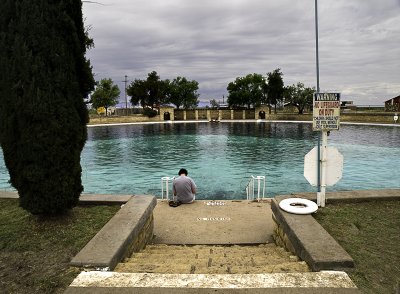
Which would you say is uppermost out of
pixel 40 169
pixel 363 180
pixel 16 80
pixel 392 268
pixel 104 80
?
pixel 104 80

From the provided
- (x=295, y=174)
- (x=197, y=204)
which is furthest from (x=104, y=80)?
(x=197, y=204)

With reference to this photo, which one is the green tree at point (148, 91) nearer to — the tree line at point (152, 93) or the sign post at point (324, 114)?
the tree line at point (152, 93)

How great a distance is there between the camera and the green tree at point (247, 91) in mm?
79312

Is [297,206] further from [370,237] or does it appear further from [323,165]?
[370,237]

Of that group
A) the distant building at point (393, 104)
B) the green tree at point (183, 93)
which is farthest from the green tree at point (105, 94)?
the distant building at point (393, 104)

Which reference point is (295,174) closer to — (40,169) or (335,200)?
(335,200)

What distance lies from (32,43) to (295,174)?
15336mm

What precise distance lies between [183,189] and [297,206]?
3522mm

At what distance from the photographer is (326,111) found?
660 centimetres

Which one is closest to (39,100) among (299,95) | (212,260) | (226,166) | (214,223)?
(212,260)

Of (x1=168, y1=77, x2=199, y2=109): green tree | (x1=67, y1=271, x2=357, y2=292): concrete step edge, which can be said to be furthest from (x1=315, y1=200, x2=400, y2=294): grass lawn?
(x1=168, y1=77, x2=199, y2=109): green tree

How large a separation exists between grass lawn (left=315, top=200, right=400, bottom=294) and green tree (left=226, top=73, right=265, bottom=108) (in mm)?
74348

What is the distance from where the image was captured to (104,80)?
77812mm

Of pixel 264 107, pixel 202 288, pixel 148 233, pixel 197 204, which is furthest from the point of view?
pixel 264 107
